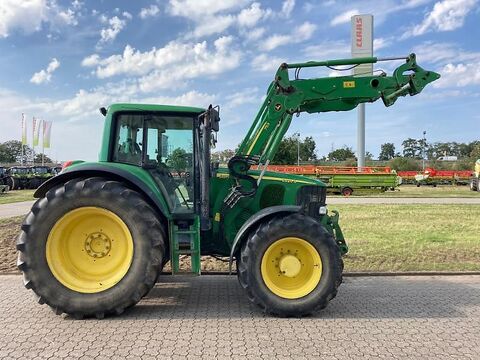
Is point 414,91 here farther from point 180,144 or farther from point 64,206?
point 64,206

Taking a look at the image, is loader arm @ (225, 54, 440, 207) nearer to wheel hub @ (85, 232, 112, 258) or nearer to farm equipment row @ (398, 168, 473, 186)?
wheel hub @ (85, 232, 112, 258)

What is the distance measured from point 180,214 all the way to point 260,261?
1099 mm

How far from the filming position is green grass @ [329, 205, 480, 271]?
789 centimetres

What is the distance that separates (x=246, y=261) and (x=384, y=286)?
246 cm

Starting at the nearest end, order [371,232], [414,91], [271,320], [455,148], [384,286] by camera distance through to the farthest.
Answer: [271,320], [414,91], [384,286], [371,232], [455,148]

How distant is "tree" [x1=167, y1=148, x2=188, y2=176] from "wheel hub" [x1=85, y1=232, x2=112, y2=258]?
1174mm

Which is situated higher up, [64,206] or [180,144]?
[180,144]

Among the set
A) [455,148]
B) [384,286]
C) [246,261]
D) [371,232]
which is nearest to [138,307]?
[246,261]

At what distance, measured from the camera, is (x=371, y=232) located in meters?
11.2

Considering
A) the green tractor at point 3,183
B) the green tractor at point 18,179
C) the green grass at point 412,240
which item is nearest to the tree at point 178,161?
the green grass at point 412,240

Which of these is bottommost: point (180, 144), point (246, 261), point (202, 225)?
point (246, 261)

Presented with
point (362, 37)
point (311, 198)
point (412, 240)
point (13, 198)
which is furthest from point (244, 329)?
point (362, 37)

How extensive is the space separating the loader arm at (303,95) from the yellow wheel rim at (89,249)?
1.47 metres

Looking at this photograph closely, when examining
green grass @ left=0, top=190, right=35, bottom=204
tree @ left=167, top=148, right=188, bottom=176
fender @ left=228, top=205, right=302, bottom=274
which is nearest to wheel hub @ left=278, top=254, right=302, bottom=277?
fender @ left=228, top=205, right=302, bottom=274
